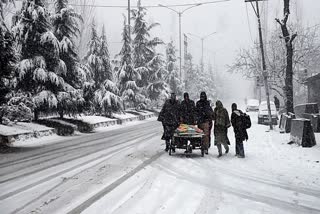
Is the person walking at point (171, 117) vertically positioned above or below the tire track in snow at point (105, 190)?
above

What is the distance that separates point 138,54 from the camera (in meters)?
46.8

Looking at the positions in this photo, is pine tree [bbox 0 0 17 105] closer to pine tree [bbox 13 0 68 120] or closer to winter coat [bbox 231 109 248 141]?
pine tree [bbox 13 0 68 120]

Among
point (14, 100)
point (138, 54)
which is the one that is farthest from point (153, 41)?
point (14, 100)

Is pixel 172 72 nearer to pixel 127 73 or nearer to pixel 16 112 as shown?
pixel 127 73

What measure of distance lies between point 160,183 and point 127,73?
108 ft

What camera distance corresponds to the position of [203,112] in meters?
13.3

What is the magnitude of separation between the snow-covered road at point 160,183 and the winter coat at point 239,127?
2.50 feet

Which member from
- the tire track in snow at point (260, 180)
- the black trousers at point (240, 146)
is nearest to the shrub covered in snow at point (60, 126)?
the black trousers at point (240, 146)

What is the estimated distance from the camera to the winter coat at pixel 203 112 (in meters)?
13.2

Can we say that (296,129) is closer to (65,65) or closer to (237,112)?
(237,112)

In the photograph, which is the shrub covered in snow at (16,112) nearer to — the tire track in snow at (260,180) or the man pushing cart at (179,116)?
the man pushing cart at (179,116)

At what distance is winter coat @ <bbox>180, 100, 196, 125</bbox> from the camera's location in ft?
42.8

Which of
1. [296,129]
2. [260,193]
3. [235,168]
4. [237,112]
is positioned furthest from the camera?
[296,129]

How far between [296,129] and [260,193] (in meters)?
8.47
